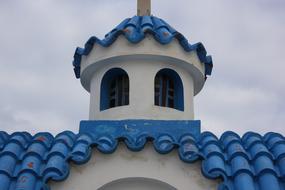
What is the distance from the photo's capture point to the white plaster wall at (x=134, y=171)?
549 centimetres

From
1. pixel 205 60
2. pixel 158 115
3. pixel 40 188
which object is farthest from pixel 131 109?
pixel 40 188

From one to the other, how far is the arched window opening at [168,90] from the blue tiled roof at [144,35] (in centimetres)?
53

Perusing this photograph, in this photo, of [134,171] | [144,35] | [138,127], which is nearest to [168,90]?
[144,35]

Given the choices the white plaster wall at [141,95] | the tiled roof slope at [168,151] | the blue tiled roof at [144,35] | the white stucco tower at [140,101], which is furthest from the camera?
the blue tiled roof at [144,35]

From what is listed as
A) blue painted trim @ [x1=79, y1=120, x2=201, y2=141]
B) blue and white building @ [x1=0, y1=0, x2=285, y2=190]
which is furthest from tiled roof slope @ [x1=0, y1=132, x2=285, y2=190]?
blue painted trim @ [x1=79, y1=120, x2=201, y2=141]

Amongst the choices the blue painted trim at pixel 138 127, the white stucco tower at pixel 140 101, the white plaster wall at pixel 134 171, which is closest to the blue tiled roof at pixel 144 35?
the white stucco tower at pixel 140 101

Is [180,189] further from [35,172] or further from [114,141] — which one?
[35,172]

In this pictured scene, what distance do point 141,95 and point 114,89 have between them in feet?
2.03

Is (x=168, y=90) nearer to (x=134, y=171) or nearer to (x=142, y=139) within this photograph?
(x=142, y=139)

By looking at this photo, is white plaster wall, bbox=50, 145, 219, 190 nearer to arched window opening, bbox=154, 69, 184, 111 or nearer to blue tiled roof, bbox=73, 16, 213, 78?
arched window opening, bbox=154, 69, 184, 111

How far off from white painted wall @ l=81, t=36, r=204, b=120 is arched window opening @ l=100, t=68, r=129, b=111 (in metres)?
0.08

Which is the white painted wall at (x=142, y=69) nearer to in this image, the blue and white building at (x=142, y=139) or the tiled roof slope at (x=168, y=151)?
the blue and white building at (x=142, y=139)

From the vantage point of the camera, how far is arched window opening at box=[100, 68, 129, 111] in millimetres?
7473

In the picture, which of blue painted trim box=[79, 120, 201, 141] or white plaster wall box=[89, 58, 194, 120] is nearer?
blue painted trim box=[79, 120, 201, 141]
